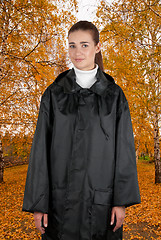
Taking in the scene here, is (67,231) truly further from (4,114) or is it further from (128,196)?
(4,114)

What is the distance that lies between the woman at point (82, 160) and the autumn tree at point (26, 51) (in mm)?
3509

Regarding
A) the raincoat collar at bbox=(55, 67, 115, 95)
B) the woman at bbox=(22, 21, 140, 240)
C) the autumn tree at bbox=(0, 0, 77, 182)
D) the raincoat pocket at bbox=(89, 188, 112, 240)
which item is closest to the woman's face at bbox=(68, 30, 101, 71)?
the woman at bbox=(22, 21, 140, 240)

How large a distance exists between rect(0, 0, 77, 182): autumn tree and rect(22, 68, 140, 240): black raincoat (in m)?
3.60

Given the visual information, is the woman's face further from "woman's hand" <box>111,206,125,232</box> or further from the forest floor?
the forest floor

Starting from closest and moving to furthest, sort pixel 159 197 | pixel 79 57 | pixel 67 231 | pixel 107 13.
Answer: pixel 67 231 < pixel 79 57 < pixel 107 13 < pixel 159 197

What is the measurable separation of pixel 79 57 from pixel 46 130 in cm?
69

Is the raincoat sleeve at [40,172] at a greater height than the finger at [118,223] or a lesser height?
greater

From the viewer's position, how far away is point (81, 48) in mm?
1547

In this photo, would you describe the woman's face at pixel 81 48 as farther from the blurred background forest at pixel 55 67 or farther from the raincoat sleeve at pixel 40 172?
the blurred background forest at pixel 55 67

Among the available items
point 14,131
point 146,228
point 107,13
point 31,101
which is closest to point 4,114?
point 14,131

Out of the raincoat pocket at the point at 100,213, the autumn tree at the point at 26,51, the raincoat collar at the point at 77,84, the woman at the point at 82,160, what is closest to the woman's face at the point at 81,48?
the woman at the point at 82,160

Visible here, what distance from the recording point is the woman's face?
1.54m

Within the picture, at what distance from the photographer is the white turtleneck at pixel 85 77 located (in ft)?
5.34

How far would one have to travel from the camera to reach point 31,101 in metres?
7.47
